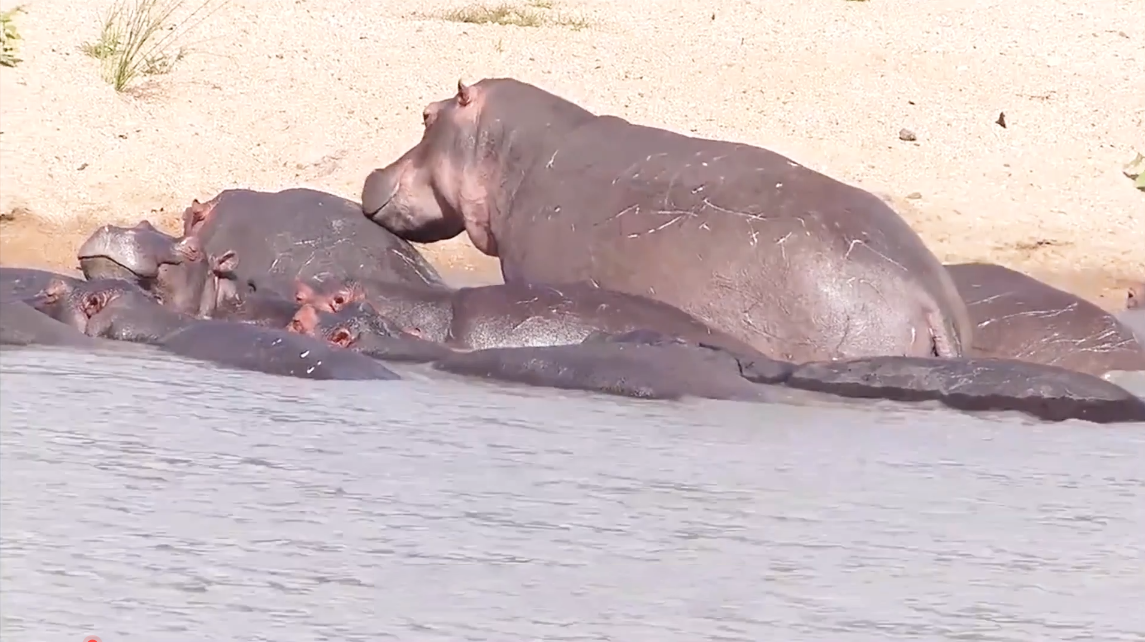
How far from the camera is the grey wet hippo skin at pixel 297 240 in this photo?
7379 millimetres

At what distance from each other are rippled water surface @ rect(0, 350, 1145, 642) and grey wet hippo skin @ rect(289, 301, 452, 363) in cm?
39

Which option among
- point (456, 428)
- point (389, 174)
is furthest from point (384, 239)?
point (456, 428)

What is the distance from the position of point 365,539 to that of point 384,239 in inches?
147

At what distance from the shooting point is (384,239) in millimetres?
7645

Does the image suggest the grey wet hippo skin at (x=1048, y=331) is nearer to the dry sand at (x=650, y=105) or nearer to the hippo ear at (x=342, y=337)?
the dry sand at (x=650, y=105)

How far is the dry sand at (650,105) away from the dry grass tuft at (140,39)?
0.10 meters

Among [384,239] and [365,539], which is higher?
[384,239]

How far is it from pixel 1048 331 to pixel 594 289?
1.73 meters

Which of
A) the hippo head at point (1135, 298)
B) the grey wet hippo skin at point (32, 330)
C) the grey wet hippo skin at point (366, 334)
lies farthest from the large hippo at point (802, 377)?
the hippo head at point (1135, 298)

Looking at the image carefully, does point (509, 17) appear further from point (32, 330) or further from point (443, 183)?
point (32, 330)

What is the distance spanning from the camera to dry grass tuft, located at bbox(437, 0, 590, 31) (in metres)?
12.7

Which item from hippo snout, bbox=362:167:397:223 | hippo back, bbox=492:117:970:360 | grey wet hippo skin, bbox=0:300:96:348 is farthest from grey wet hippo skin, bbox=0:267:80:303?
hippo back, bbox=492:117:970:360

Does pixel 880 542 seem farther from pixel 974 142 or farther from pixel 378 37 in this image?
pixel 378 37

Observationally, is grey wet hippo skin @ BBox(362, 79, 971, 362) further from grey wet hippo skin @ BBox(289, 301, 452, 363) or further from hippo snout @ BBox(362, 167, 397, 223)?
grey wet hippo skin @ BBox(289, 301, 452, 363)
